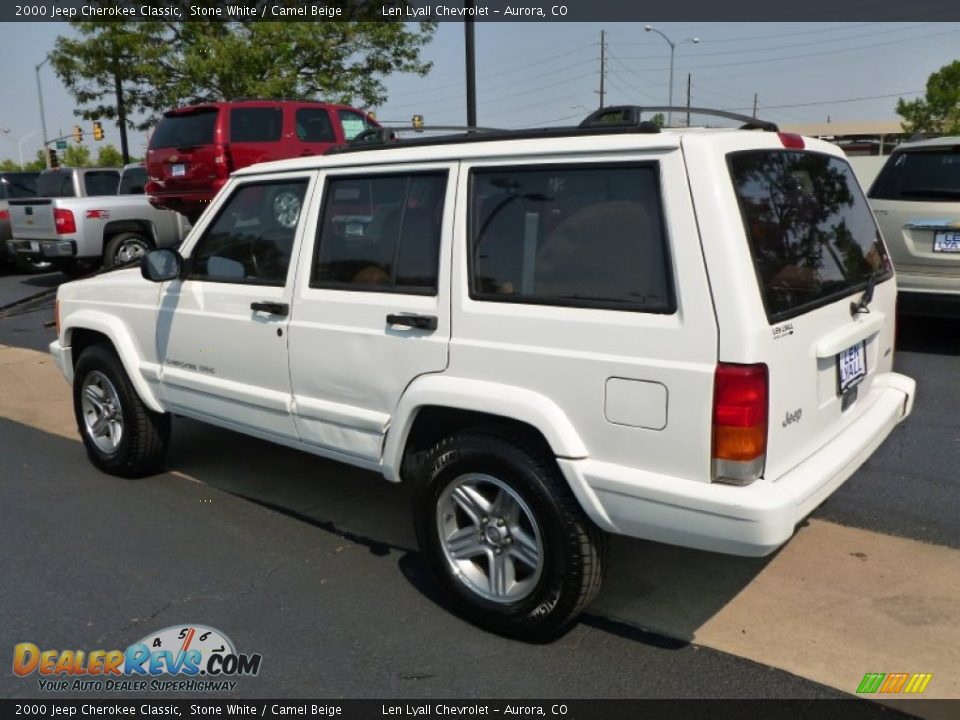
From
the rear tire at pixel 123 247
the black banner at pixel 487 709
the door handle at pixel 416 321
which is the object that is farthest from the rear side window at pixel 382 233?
the rear tire at pixel 123 247

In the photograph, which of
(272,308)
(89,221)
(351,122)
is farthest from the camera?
(89,221)

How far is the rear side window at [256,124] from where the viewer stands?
432 inches

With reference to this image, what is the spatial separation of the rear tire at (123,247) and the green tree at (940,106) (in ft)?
95.1

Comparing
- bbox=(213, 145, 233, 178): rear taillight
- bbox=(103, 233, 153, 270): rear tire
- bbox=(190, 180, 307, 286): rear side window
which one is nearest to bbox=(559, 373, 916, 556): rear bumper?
bbox=(190, 180, 307, 286): rear side window

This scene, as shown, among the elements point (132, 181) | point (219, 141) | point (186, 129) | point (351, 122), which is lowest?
point (132, 181)

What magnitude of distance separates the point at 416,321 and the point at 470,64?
9763 millimetres

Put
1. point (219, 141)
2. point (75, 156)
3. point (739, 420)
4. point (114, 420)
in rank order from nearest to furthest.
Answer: point (739, 420) → point (114, 420) → point (219, 141) → point (75, 156)

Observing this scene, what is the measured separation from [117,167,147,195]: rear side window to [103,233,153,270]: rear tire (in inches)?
39.7

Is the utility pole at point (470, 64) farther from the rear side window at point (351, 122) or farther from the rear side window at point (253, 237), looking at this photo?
the rear side window at point (253, 237)

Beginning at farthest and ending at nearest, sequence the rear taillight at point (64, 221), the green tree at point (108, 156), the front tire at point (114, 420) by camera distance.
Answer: the green tree at point (108, 156) → the rear taillight at point (64, 221) → the front tire at point (114, 420)

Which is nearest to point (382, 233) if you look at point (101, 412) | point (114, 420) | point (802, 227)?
point (802, 227)

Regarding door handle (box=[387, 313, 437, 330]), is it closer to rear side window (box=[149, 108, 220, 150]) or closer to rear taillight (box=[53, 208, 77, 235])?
rear side window (box=[149, 108, 220, 150])

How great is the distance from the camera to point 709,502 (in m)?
2.62

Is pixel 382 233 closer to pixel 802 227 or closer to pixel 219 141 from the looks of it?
pixel 802 227
